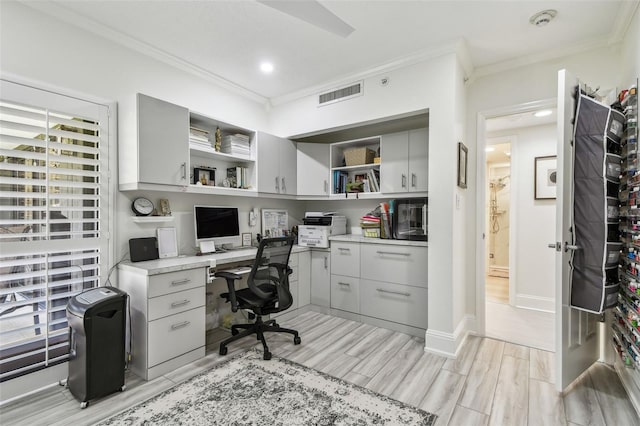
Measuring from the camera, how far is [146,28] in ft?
7.89

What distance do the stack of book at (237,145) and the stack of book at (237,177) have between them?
187 mm

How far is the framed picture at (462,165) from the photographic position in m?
2.78

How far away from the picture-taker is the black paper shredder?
1908 mm

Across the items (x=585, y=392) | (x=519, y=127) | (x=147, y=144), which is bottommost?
(x=585, y=392)

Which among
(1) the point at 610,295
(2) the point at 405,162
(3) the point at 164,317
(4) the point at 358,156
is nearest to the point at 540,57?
(2) the point at 405,162

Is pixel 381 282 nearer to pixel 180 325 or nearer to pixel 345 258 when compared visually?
pixel 345 258

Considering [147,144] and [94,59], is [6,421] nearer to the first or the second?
[147,144]

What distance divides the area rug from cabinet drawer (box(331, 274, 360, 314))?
1189mm

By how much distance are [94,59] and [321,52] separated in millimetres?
1847

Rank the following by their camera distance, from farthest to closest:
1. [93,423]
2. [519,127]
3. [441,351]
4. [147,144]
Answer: [519,127] → [441,351] → [147,144] → [93,423]

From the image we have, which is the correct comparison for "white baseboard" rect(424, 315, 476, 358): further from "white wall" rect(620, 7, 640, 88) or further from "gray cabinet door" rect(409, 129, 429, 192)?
"white wall" rect(620, 7, 640, 88)

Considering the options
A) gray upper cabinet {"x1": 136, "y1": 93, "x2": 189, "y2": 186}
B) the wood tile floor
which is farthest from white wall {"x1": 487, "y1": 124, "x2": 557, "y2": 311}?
gray upper cabinet {"x1": 136, "y1": 93, "x2": 189, "y2": 186}

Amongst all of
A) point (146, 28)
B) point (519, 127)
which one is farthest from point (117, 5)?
point (519, 127)

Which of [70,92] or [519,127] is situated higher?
[519,127]
